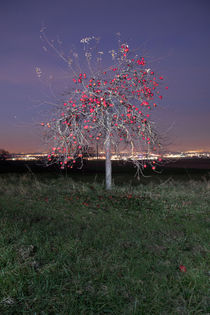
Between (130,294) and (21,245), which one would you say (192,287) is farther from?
(21,245)

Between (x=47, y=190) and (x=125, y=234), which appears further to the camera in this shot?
(x=47, y=190)

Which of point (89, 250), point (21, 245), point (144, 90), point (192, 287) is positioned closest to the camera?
point (192, 287)

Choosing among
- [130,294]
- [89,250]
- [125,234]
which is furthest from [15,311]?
[125,234]

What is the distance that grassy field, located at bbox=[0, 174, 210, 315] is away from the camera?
3.14m

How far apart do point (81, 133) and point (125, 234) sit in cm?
581

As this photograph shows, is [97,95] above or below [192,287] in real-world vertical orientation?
above

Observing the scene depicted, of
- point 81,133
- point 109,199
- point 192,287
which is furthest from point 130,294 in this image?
point 81,133

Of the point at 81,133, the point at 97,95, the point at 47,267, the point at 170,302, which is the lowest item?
the point at 170,302

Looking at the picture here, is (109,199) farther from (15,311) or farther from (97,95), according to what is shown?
(15,311)

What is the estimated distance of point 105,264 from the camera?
4.09m

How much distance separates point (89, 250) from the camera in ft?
15.4

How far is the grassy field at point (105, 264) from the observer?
10.3 feet

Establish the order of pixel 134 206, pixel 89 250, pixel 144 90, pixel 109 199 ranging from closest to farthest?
pixel 89 250 < pixel 134 206 < pixel 109 199 < pixel 144 90

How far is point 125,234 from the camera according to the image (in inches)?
234
